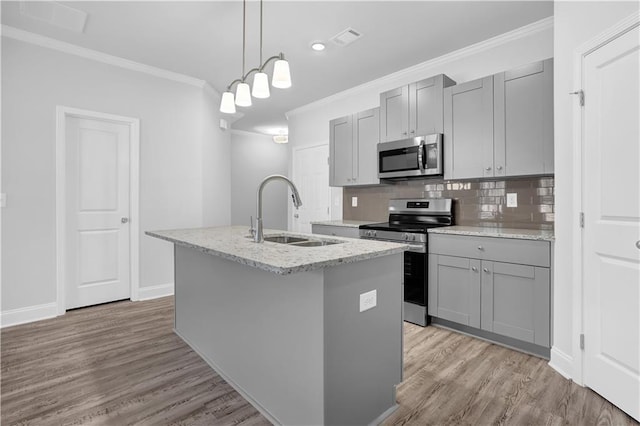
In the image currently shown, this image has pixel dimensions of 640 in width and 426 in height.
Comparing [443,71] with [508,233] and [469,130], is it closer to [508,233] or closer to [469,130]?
[469,130]

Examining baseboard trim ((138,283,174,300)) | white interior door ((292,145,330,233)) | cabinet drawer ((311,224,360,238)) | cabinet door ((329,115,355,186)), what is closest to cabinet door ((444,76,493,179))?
cabinet drawer ((311,224,360,238))

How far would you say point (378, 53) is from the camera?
11.6 feet

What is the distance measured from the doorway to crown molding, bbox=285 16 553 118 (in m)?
2.64

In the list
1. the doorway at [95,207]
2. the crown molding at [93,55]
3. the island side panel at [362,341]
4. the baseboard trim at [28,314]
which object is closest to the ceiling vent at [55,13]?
the crown molding at [93,55]

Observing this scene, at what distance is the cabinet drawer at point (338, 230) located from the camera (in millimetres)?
3760

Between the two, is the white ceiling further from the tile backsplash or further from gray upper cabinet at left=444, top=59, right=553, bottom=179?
the tile backsplash

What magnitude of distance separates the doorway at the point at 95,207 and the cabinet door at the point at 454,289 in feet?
10.5

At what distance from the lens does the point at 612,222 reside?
1872 millimetres

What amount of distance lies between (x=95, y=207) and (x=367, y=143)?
3068 millimetres

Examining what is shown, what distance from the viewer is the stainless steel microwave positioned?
130 inches

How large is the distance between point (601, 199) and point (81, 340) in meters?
3.79

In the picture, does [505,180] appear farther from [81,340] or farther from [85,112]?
[85,112]

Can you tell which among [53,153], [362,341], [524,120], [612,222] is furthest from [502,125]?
[53,153]

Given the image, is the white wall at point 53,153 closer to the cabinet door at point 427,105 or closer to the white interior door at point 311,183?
the white interior door at point 311,183
